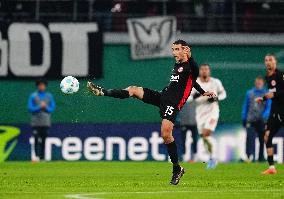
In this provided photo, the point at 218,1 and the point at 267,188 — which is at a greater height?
the point at 218,1

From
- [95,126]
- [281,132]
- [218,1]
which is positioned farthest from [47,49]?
[281,132]

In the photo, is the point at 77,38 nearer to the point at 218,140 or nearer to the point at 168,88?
the point at 218,140

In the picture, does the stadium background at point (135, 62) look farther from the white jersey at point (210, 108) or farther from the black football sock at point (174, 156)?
the black football sock at point (174, 156)

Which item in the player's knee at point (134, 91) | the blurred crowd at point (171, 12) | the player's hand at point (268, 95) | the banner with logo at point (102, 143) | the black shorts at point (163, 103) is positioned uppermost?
the blurred crowd at point (171, 12)

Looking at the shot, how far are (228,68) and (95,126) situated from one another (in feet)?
14.7

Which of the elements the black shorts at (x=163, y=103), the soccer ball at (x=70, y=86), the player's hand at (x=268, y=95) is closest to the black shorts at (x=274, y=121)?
the player's hand at (x=268, y=95)

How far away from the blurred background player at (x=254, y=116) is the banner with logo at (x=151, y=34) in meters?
3.01

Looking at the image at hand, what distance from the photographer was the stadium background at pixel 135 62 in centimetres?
2828

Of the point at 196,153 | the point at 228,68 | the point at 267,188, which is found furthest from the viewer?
the point at 228,68

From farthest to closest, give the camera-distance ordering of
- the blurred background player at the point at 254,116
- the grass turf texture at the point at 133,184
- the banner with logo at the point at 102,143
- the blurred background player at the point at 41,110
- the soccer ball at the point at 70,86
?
1. the banner with logo at the point at 102,143
2. the blurred background player at the point at 254,116
3. the blurred background player at the point at 41,110
4. the soccer ball at the point at 70,86
5. the grass turf texture at the point at 133,184

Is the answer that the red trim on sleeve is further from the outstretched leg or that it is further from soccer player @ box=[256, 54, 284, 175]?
soccer player @ box=[256, 54, 284, 175]

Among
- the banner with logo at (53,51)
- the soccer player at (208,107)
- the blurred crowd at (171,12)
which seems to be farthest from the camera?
the blurred crowd at (171,12)

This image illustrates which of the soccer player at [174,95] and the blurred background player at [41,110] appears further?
the blurred background player at [41,110]

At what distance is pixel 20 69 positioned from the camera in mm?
28250
